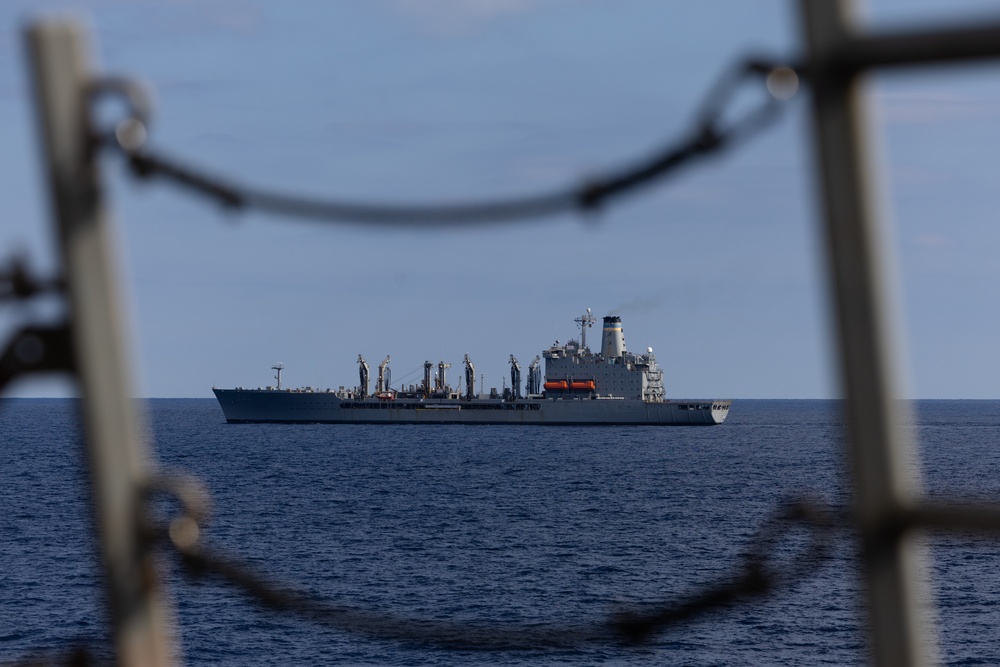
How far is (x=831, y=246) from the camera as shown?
1.83 metres

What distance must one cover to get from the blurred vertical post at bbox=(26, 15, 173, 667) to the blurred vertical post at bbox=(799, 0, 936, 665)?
144cm

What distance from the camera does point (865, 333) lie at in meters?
1.83

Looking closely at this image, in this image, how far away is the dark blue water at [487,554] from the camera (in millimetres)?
25453

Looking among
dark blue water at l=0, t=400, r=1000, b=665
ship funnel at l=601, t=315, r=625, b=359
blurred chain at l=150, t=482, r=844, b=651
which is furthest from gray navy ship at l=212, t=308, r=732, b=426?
blurred chain at l=150, t=482, r=844, b=651

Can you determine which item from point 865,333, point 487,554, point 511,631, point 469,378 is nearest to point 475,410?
point 469,378

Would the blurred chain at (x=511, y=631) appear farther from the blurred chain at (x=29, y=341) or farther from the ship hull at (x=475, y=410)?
the ship hull at (x=475, y=410)

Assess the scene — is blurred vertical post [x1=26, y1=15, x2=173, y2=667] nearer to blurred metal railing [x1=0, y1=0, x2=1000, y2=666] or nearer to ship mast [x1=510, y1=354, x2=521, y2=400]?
blurred metal railing [x1=0, y1=0, x2=1000, y2=666]

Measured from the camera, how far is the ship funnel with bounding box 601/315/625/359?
4508 inches

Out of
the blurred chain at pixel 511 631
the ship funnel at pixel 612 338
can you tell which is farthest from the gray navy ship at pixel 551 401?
the blurred chain at pixel 511 631

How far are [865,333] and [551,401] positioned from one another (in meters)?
110

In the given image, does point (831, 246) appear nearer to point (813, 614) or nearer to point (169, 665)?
point (169, 665)

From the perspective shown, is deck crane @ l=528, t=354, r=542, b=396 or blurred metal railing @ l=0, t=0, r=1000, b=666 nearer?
blurred metal railing @ l=0, t=0, r=1000, b=666

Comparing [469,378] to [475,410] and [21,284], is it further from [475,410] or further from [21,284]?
[21,284]

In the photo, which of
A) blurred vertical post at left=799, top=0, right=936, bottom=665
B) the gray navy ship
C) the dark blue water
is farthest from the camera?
the gray navy ship
